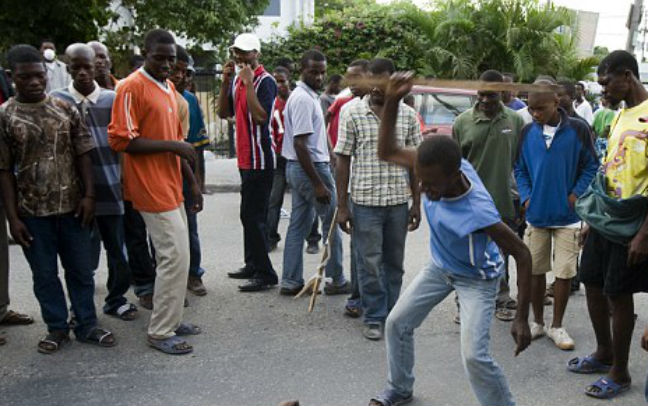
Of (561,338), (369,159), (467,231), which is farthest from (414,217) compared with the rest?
(467,231)

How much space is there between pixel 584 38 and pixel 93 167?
26.8 m

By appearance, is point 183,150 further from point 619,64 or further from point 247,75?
point 619,64

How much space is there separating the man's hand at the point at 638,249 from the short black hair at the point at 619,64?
91 cm

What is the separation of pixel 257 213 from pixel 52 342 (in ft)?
6.28

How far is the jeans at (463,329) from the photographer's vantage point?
3.19 metres

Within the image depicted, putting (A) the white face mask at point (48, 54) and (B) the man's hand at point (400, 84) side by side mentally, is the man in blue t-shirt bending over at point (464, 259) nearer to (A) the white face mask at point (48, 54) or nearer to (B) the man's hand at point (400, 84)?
(B) the man's hand at point (400, 84)

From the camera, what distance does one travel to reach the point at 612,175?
3.80m

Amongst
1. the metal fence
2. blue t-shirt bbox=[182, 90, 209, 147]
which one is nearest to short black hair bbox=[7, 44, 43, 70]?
blue t-shirt bbox=[182, 90, 209, 147]

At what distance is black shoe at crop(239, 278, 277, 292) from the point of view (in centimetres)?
584

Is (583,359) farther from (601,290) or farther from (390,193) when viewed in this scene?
(390,193)

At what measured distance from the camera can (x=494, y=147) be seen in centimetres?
498

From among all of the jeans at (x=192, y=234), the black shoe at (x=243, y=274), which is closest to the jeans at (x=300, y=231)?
the black shoe at (x=243, y=274)

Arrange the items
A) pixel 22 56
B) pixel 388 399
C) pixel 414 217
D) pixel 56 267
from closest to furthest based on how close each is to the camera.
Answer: pixel 388 399 → pixel 22 56 → pixel 56 267 → pixel 414 217

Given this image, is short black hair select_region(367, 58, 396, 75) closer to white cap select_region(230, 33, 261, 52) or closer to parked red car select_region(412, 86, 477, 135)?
white cap select_region(230, 33, 261, 52)
